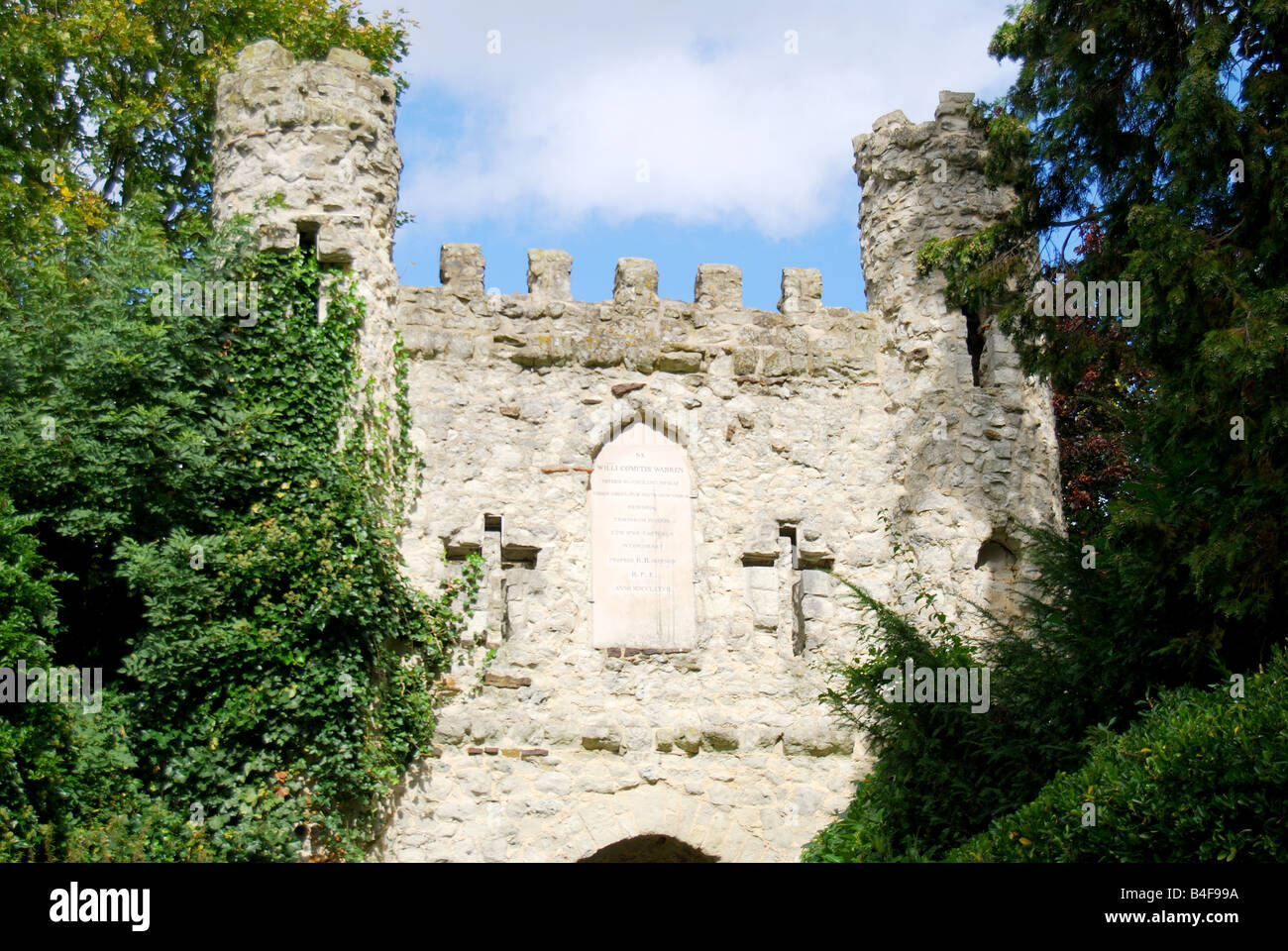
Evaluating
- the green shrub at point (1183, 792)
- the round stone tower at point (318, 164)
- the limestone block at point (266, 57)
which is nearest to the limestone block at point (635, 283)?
the round stone tower at point (318, 164)

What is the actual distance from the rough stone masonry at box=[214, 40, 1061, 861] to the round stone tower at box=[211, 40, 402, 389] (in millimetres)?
20

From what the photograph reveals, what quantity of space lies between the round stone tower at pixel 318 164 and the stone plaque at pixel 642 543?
77.7 inches

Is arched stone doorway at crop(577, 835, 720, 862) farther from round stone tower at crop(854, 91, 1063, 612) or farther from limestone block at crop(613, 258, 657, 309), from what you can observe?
limestone block at crop(613, 258, 657, 309)

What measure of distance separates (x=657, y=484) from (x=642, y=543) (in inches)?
19.6

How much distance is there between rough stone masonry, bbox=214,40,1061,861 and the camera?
9.60 meters

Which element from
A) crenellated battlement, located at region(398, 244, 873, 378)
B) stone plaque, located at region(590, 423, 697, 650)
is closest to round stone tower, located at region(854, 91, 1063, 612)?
crenellated battlement, located at region(398, 244, 873, 378)

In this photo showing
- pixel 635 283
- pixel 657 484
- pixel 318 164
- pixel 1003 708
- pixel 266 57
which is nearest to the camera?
pixel 1003 708

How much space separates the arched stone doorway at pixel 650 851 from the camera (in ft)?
31.4

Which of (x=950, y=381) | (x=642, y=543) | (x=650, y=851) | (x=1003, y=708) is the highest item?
(x=950, y=381)

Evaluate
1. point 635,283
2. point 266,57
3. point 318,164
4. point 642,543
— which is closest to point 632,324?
point 635,283

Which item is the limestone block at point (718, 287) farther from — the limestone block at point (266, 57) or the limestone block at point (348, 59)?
the limestone block at point (266, 57)

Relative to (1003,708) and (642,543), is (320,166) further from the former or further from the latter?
(1003,708)

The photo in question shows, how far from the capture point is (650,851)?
32.7 feet
